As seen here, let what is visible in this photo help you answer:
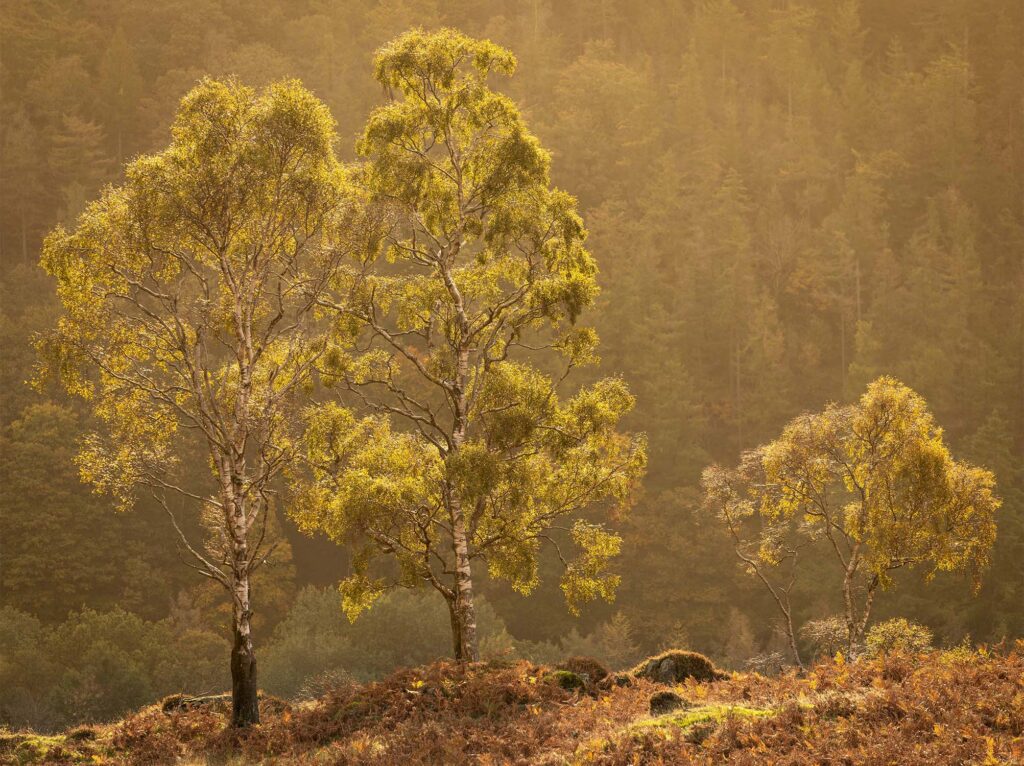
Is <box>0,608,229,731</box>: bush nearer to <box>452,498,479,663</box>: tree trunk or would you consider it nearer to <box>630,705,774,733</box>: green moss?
<box>452,498,479,663</box>: tree trunk

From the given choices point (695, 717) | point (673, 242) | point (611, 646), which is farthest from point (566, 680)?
point (673, 242)

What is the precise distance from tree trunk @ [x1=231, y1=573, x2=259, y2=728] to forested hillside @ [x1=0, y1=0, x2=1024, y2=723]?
27.9m

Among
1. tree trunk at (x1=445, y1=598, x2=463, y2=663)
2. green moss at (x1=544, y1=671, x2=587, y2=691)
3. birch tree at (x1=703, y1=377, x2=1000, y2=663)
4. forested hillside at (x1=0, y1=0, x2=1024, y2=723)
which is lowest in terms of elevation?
green moss at (x1=544, y1=671, x2=587, y2=691)

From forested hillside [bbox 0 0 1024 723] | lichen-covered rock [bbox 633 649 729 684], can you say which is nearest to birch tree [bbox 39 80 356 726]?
lichen-covered rock [bbox 633 649 729 684]

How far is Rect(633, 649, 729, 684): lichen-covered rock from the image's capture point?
17.5 meters

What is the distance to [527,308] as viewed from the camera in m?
20.8

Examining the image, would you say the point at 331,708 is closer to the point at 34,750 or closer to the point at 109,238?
the point at 34,750

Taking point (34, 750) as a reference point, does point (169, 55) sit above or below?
above

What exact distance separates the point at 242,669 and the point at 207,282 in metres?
6.84

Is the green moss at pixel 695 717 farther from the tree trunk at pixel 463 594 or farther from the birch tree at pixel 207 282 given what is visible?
the birch tree at pixel 207 282

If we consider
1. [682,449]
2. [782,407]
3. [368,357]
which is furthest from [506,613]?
[368,357]

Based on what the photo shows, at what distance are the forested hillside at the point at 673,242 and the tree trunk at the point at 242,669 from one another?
27898 millimetres

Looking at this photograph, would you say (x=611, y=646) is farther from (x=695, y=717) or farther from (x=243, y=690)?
(x=695, y=717)

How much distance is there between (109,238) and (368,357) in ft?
17.8
